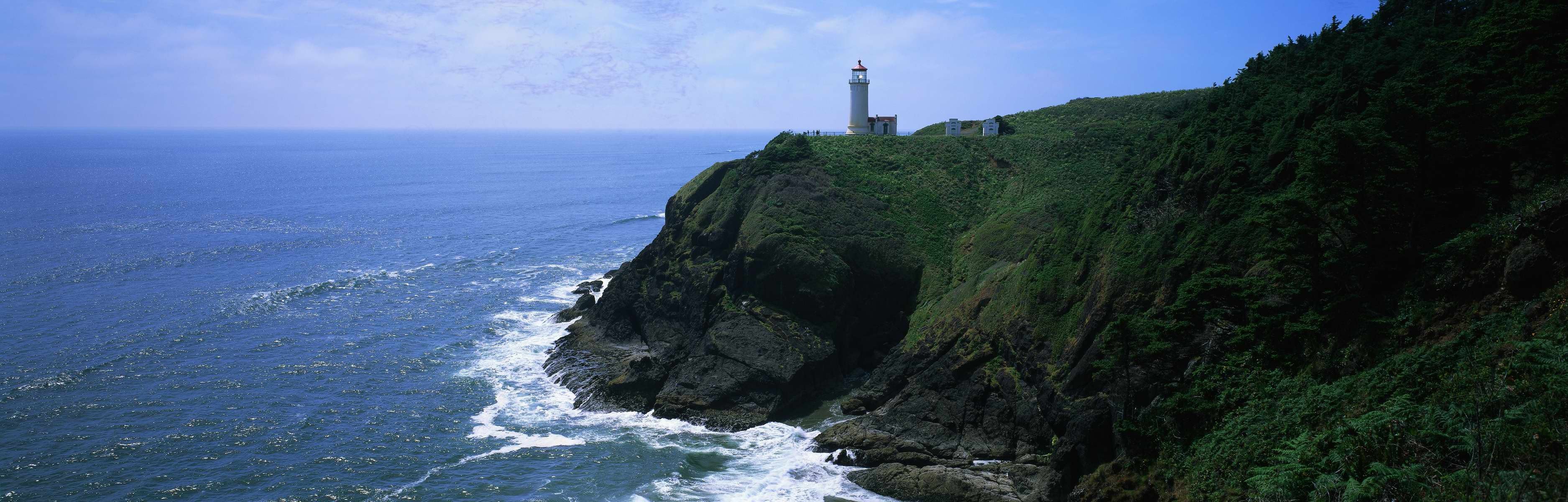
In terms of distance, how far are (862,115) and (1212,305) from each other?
158 feet

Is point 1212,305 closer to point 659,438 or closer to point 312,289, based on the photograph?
point 659,438

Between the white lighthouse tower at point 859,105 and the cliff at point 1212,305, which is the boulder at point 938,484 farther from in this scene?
the white lighthouse tower at point 859,105

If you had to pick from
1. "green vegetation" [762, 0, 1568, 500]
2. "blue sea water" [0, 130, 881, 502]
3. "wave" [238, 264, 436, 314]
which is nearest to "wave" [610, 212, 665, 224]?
"blue sea water" [0, 130, 881, 502]

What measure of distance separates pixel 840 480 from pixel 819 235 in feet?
58.6

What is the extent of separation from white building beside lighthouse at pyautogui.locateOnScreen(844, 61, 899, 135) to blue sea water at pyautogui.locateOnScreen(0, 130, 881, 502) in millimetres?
23954

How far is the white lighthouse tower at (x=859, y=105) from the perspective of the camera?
74375mm

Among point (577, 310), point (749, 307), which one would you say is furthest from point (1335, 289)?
point (577, 310)

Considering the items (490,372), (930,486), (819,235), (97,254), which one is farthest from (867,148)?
(97,254)

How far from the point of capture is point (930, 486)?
31.2 metres

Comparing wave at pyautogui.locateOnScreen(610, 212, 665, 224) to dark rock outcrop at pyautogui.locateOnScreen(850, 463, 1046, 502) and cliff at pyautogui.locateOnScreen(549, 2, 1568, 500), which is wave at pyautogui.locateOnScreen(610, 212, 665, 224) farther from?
dark rock outcrop at pyautogui.locateOnScreen(850, 463, 1046, 502)

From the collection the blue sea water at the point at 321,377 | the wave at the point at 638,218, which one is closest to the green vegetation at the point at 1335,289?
the blue sea water at the point at 321,377

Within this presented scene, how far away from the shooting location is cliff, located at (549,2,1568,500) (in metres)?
22.0

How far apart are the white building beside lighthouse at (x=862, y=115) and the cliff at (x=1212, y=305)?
2135cm

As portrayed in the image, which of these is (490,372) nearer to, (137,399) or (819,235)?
(137,399)
